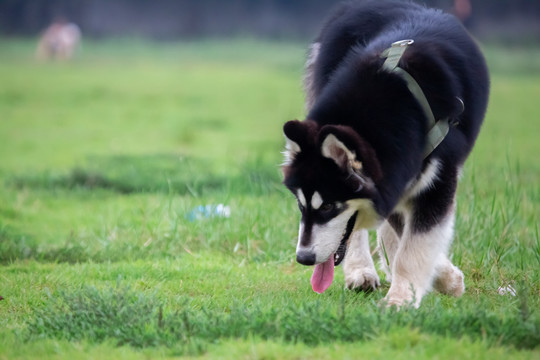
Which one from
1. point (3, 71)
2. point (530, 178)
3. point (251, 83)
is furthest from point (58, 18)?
point (530, 178)

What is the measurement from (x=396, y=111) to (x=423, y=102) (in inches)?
7.5

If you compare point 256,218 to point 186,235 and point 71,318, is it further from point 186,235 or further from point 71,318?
point 71,318

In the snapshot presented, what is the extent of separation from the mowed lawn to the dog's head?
328 mm

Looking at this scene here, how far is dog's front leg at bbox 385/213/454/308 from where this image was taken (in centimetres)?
421

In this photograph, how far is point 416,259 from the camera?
4.22 metres

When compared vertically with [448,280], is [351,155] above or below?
above

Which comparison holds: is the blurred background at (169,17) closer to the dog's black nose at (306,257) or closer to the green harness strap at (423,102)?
the green harness strap at (423,102)

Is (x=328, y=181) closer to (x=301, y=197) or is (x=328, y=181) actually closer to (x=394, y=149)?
(x=301, y=197)

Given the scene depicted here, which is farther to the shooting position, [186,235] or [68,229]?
[68,229]

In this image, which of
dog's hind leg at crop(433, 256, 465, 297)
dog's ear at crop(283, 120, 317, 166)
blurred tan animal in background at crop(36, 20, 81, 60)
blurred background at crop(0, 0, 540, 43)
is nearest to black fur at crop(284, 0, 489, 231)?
dog's ear at crop(283, 120, 317, 166)

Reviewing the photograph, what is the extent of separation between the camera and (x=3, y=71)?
823 inches

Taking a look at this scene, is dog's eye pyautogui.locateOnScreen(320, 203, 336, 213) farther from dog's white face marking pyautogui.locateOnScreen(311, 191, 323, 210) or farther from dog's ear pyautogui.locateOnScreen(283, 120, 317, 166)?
dog's ear pyautogui.locateOnScreen(283, 120, 317, 166)

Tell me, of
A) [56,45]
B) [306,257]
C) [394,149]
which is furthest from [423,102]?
[56,45]

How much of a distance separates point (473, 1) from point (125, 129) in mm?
19206
